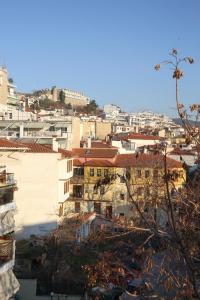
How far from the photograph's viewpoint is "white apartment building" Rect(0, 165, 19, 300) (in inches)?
651

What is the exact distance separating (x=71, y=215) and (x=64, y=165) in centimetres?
334

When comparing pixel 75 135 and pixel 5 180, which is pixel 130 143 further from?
pixel 5 180

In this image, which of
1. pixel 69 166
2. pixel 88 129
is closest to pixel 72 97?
pixel 88 129

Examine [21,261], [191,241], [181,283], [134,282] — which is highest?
[191,241]

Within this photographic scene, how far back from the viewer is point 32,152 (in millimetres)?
29594

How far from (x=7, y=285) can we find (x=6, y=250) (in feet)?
3.89

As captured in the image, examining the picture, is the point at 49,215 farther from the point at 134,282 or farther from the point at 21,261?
the point at 134,282

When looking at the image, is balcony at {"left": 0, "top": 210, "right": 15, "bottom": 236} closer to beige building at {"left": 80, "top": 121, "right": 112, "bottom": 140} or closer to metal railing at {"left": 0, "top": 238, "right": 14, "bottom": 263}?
metal railing at {"left": 0, "top": 238, "right": 14, "bottom": 263}

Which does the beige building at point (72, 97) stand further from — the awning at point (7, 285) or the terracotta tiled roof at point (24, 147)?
the awning at point (7, 285)

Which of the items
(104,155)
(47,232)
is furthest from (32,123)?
(47,232)

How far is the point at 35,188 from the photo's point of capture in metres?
30.2

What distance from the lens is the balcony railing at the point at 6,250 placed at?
1689cm

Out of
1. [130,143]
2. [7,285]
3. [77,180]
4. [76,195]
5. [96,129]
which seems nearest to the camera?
[7,285]

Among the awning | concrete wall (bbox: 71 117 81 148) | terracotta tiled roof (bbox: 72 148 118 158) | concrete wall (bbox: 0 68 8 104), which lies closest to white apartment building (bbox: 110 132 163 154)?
concrete wall (bbox: 71 117 81 148)
